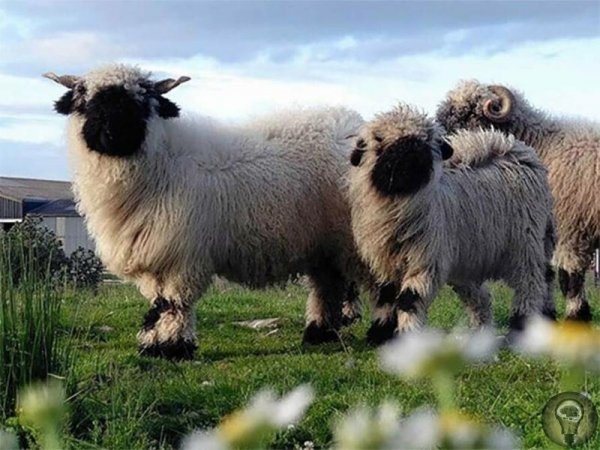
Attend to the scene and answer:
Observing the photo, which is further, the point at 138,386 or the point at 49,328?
the point at 138,386

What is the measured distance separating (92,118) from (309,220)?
1879 millimetres

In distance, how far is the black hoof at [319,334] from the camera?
842 centimetres

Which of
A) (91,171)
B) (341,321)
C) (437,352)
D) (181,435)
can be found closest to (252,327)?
(341,321)

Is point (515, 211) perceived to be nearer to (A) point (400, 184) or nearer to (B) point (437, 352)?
(A) point (400, 184)

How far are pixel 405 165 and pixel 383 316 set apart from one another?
150 cm

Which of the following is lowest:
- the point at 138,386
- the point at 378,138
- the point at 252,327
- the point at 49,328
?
the point at 252,327

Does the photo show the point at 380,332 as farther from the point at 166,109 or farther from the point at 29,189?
the point at 29,189

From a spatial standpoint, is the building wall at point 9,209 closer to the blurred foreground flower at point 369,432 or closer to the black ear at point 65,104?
the black ear at point 65,104

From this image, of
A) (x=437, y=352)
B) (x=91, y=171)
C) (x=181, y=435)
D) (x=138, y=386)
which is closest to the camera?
(x=437, y=352)

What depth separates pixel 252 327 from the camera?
947 centimetres

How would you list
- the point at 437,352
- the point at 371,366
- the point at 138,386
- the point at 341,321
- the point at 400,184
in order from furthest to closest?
the point at 341,321 → the point at 400,184 → the point at 371,366 → the point at 138,386 → the point at 437,352

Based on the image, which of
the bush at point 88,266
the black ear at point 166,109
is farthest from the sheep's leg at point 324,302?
the bush at point 88,266

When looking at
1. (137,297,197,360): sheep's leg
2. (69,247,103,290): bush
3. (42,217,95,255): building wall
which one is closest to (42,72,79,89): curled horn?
(137,297,197,360): sheep's leg

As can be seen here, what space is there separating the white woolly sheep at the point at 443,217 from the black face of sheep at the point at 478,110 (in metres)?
1.81
